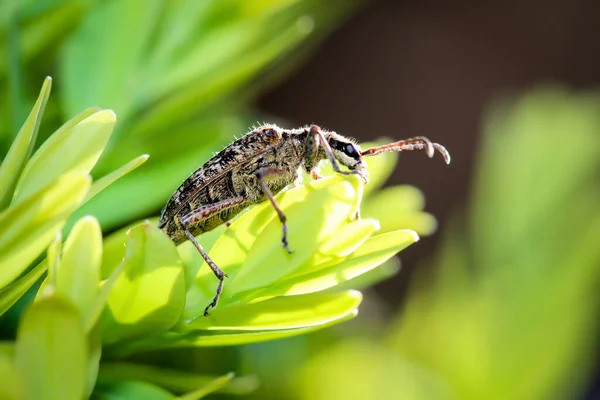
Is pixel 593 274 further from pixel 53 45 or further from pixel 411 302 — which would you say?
pixel 53 45

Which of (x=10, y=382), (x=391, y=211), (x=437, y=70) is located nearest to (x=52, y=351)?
(x=10, y=382)

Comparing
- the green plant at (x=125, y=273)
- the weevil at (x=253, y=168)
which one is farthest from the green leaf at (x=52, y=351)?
the weevil at (x=253, y=168)

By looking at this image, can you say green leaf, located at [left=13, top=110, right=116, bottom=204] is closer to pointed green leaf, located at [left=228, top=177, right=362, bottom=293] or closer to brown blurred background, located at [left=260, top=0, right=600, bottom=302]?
pointed green leaf, located at [left=228, top=177, right=362, bottom=293]

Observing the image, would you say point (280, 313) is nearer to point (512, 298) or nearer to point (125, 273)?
point (125, 273)

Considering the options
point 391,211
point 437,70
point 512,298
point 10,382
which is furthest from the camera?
point 437,70

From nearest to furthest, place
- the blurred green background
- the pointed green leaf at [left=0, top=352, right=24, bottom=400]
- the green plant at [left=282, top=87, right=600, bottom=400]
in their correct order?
the pointed green leaf at [left=0, top=352, right=24, bottom=400], the blurred green background, the green plant at [left=282, top=87, right=600, bottom=400]

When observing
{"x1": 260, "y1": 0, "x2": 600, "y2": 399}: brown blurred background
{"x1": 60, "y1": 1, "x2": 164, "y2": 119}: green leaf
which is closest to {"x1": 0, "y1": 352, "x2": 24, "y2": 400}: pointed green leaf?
{"x1": 60, "y1": 1, "x2": 164, "y2": 119}: green leaf
